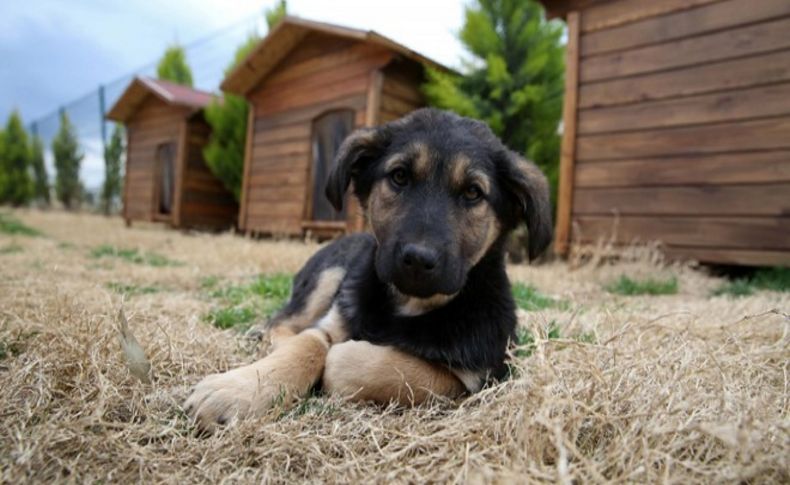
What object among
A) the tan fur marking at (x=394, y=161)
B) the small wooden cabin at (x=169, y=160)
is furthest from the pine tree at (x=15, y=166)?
the tan fur marking at (x=394, y=161)

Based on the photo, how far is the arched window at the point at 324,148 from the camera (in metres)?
11.6

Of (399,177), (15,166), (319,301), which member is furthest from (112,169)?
(399,177)

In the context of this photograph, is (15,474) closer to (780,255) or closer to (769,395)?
(769,395)

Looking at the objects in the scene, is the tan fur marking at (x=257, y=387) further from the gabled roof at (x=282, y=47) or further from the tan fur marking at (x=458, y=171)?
the gabled roof at (x=282, y=47)

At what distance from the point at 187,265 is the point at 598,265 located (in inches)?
218

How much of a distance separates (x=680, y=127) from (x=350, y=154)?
617 cm

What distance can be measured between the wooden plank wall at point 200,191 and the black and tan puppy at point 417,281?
14.8 meters

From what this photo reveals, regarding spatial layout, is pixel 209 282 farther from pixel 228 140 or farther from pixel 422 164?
pixel 228 140

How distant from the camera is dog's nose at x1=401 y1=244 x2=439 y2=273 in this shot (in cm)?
206

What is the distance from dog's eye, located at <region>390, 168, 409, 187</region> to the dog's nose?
494mm

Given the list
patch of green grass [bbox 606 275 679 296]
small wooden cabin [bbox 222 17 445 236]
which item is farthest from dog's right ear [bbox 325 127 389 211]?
small wooden cabin [bbox 222 17 445 236]

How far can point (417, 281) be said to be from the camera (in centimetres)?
210

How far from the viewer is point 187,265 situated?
6.80 metres

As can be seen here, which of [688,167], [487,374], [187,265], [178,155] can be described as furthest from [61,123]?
[487,374]
